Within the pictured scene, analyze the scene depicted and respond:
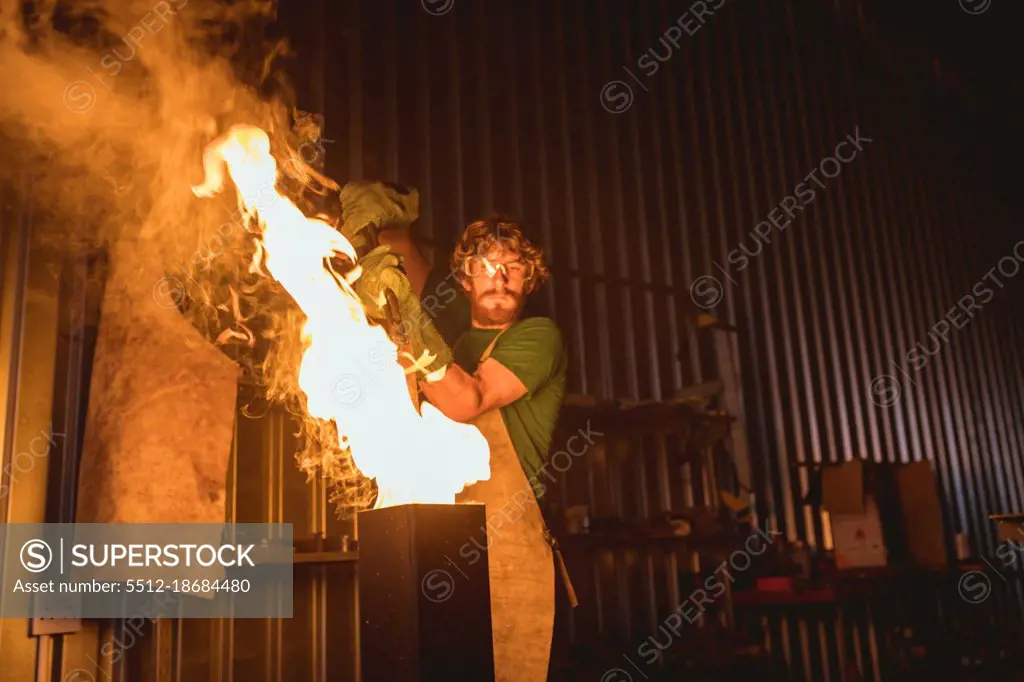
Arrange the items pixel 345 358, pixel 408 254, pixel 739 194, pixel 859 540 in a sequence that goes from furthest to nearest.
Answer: pixel 739 194
pixel 859 540
pixel 408 254
pixel 345 358

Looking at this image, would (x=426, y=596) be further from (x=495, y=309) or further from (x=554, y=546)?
(x=495, y=309)

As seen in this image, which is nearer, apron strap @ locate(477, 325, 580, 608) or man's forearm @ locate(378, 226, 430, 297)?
apron strap @ locate(477, 325, 580, 608)

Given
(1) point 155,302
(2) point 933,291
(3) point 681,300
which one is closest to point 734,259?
(3) point 681,300

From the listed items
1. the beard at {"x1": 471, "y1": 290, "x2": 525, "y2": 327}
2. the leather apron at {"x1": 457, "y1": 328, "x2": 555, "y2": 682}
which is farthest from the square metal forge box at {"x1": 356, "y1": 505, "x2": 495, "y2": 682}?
the beard at {"x1": 471, "y1": 290, "x2": 525, "y2": 327}

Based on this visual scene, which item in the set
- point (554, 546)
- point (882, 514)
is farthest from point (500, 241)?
point (882, 514)

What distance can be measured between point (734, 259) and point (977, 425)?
14.9 ft

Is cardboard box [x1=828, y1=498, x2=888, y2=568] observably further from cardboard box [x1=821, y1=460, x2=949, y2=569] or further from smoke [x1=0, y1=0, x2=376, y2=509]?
smoke [x1=0, y1=0, x2=376, y2=509]

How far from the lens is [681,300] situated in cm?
648

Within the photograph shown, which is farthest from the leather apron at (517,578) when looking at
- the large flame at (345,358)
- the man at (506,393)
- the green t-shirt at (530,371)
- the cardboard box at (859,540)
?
the cardboard box at (859,540)

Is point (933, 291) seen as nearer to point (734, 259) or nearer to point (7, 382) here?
point (734, 259)

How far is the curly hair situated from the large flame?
114cm

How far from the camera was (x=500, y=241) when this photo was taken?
4.03 metres

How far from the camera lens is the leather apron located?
10.8ft

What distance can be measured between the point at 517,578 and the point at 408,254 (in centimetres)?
181
